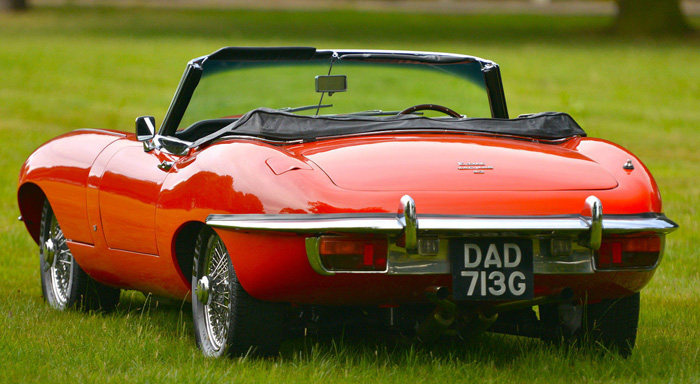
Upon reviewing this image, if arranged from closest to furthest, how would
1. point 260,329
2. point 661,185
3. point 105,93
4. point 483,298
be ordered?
point 483,298 → point 260,329 → point 661,185 → point 105,93

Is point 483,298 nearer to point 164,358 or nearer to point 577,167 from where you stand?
point 577,167

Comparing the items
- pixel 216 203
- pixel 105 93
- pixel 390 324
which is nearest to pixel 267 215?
pixel 216 203

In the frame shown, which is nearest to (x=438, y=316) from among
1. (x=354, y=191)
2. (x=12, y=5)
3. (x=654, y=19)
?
(x=354, y=191)

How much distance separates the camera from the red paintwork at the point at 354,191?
418cm

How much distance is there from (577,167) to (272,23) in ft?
121

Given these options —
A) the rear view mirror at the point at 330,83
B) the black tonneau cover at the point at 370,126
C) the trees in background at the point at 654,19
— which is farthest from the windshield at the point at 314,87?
the trees in background at the point at 654,19

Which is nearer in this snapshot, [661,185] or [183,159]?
[183,159]

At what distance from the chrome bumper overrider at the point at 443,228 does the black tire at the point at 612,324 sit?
1.96 feet

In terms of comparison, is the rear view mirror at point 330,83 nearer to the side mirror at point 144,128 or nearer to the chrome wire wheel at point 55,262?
the side mirror at point 144,128

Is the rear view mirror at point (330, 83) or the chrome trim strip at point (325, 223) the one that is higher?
the rear view mirror at point (330, 83)

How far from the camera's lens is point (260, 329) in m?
4.46

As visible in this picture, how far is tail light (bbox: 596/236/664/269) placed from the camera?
430 cm

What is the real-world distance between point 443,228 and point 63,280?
2.88 m

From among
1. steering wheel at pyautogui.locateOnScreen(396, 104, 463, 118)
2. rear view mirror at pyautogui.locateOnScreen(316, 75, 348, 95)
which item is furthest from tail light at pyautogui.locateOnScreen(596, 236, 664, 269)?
rear view mirror at pyautogui.locateOnScreen(316, 75, 348, 95)
